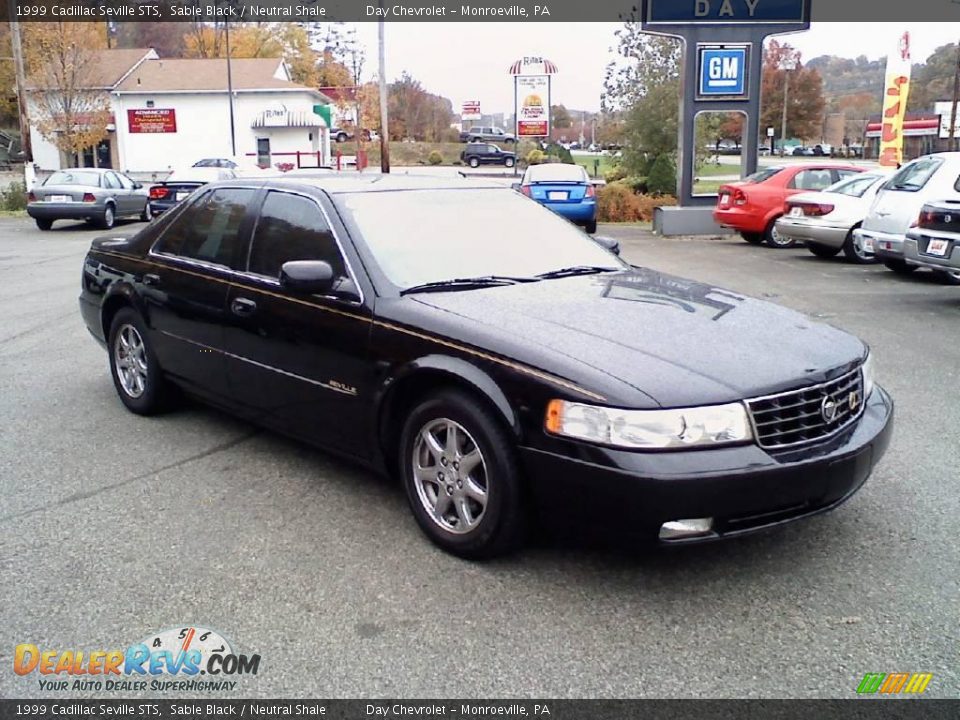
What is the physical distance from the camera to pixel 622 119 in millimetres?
30359

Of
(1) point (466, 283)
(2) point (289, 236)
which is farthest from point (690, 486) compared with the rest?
(2) point (289, 236)

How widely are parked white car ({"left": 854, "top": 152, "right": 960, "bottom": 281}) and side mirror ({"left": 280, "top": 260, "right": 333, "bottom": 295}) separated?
27.0 feet

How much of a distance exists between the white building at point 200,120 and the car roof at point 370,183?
44.1 m

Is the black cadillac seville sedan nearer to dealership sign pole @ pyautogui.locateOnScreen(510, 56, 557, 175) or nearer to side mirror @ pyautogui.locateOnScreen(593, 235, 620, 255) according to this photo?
side mirror @ pyautogui.locateOnScreen(593, 235, 620, 255)

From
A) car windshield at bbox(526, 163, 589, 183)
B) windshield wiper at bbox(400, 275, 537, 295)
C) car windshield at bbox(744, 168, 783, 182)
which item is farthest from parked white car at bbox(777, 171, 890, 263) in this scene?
windshield wiper at bbox(400, 275, 537, 295)

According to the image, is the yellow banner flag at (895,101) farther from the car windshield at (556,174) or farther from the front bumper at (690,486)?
the front bumper at (690,486)

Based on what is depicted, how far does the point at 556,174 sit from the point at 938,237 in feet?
35.2

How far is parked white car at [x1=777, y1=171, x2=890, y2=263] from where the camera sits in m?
14.2

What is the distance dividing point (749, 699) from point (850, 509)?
69.4 inches

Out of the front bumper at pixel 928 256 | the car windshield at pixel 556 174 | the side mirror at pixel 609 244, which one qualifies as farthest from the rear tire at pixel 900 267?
the side mirror at pixel 609 244

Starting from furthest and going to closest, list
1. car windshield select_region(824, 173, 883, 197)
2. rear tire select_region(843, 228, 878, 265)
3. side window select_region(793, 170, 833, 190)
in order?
side window select_region(793, 170, 833, 190) < car windshield select_region(824, 173, 883, 197) < rear tire select_region(843, 228, 878, 265)

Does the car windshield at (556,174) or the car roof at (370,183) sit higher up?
the car roof at (370,183)

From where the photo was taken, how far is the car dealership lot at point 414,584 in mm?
3012

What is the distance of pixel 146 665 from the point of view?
3.07 m
